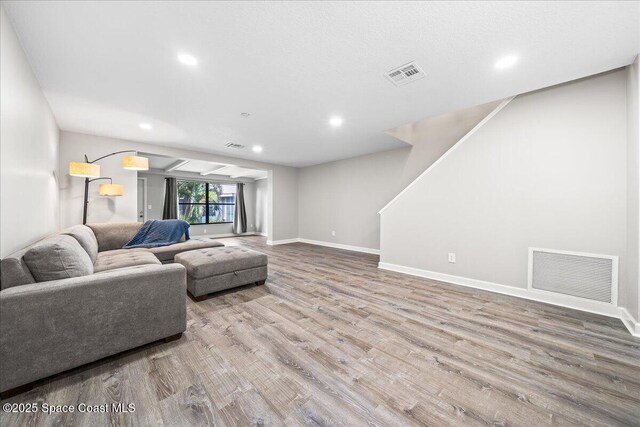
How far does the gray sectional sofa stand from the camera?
131 centimetres

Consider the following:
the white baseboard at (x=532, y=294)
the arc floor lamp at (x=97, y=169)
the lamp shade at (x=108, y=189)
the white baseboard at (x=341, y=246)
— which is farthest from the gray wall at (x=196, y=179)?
the white baseboard at (x=532, y=294)

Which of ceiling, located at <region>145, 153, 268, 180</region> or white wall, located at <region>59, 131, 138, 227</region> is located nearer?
white wall, located at <region>59, 131, 138, 227</region>

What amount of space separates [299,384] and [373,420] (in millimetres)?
Answer: 475

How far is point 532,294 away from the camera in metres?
2.78

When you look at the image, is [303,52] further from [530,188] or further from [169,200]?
[169,200]

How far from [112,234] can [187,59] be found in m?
3.33

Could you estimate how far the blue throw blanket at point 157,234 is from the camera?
3960 mm

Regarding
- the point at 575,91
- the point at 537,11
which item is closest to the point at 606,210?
the point at 575,91

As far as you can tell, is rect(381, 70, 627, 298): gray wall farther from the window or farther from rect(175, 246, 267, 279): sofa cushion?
the window

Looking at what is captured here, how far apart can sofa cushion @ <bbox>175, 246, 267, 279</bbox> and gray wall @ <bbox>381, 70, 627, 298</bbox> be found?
8.60 feet

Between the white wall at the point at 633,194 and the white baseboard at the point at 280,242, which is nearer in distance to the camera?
the white wall at the point at 633,194

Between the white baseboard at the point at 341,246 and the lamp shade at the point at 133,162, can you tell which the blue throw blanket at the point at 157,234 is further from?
the white baseboard at the point at 341,246

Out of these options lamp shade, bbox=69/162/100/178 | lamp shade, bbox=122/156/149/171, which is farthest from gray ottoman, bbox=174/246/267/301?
lamp shade, bbox=69/162/100/178

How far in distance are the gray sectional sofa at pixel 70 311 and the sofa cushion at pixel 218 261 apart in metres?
0.88
